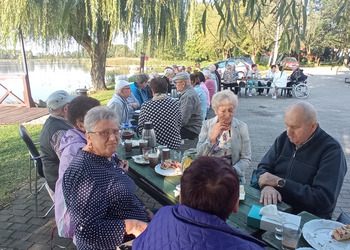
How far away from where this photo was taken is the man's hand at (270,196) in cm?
209

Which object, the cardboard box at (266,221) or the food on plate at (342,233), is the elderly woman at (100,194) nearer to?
the cardboard box at (266,221)

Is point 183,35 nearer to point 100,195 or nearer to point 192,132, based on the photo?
point 192,132

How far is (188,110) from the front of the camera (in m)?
5.04

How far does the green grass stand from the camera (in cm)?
417

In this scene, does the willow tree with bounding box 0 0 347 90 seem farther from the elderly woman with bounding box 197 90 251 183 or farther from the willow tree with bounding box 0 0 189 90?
the elderly woman with bounding box 197 90 251 183

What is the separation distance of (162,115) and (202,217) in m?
2.92

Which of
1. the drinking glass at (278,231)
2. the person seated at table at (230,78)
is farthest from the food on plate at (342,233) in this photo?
the person seated at table at (230,78)

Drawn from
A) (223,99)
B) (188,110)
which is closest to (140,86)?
(188,110)

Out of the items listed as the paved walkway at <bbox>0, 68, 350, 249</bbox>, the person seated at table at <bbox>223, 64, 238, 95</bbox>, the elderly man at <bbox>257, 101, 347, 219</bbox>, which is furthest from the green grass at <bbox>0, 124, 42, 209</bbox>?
the person seated at table at <bbox>223, 64, 238, 95</bbox>

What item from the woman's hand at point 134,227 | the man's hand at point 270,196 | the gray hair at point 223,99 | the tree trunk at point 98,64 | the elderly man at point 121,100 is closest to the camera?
the woman's hand at point 134,227

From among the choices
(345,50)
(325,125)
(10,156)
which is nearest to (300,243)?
(345,50)

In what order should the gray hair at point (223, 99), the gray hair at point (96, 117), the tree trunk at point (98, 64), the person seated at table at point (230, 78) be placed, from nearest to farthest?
the gray hair at point (96, 117) < the gray hair at point (223, 99) < the tree trunk at point (98, 64) < the person seated at table at point (230, 78)

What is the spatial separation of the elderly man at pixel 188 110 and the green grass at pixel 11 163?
312 cm

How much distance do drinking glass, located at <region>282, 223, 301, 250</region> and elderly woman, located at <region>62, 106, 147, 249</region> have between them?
97 cm
